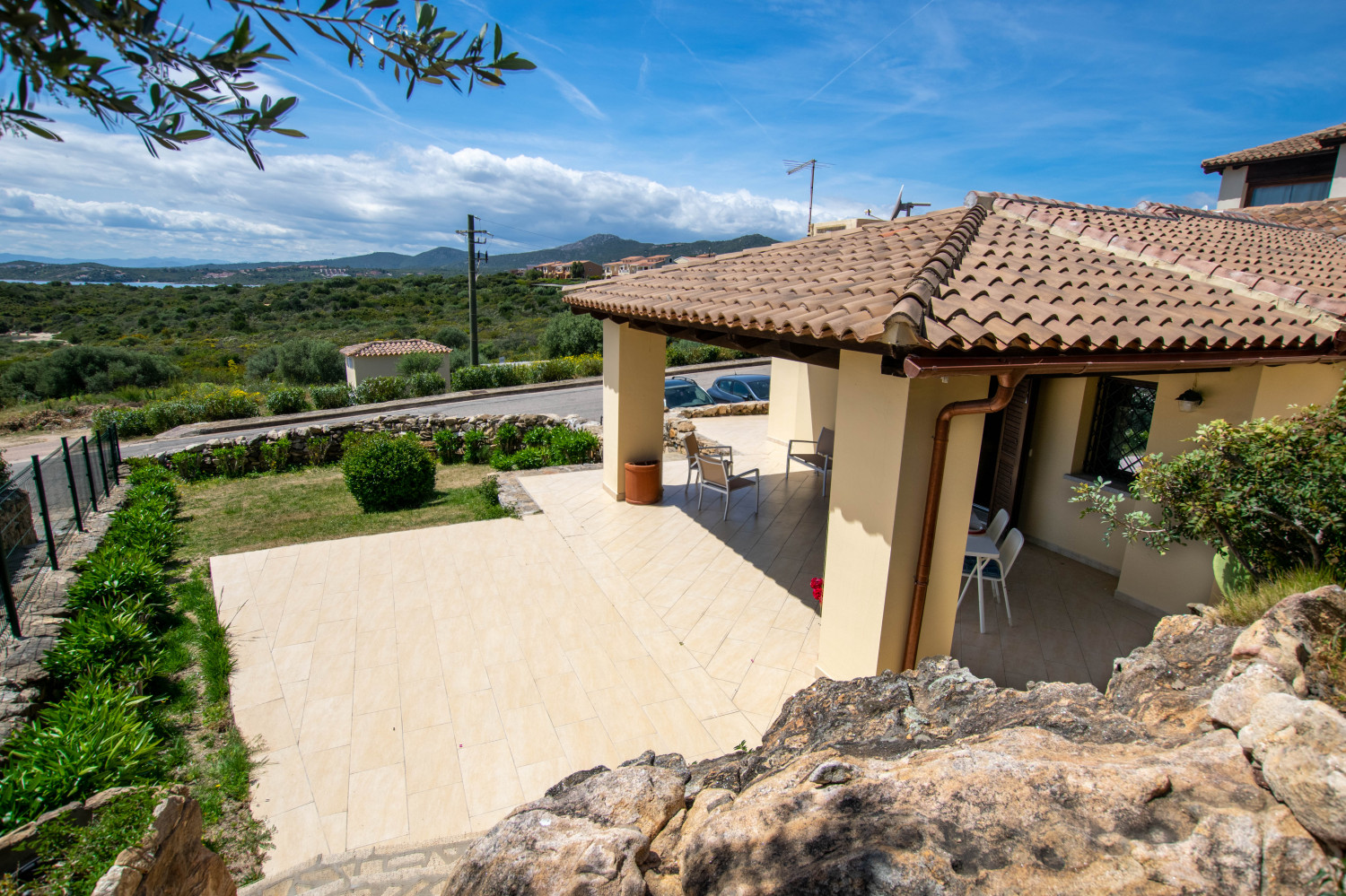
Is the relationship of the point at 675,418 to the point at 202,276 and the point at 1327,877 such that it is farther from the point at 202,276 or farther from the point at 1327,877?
the point at 202,276

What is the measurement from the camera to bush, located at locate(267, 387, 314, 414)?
18.7m

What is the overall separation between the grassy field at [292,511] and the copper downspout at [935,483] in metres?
6.18

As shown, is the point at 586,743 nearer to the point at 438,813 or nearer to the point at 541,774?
the point at 541,774

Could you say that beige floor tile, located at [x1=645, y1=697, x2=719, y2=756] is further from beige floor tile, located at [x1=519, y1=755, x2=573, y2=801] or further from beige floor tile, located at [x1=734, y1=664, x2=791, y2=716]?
beige floor tile, located at [x1=519, y1=755, x2=573, y2=801]

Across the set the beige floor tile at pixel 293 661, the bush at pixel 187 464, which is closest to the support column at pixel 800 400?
the beige floor tile at pixel 293 661

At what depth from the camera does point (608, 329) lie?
29.1ft

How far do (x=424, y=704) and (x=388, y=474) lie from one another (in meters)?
5.71

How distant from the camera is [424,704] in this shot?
4.78 metres

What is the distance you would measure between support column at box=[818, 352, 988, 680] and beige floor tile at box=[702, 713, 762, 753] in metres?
0.80

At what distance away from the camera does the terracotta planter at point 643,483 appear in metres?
8.74

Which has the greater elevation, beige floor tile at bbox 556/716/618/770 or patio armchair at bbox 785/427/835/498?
patio armchair at bbox 785/427/835/498

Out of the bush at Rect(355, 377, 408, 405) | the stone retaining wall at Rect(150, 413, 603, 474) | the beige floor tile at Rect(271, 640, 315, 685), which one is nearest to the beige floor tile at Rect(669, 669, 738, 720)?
the beige floor tile at Rect(271, 640, 315, 685)

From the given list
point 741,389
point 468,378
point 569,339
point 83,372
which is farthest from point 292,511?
point 83,372

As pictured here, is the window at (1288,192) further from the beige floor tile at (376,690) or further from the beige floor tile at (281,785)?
the beige floor tile at (281,785)
